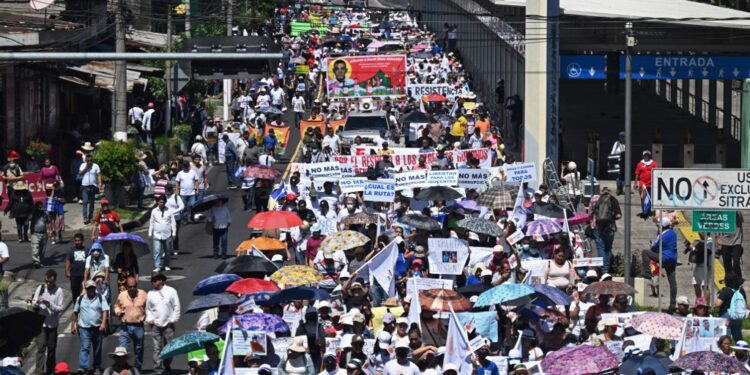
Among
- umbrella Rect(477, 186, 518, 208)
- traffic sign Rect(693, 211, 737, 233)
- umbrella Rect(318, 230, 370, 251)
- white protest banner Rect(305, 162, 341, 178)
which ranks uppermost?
white protest banner Rect(305, 162, 341, 178)

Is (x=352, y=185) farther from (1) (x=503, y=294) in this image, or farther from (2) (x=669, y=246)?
(1) (x=503, y=294)

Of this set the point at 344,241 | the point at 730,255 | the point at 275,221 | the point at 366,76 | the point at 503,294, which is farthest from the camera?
the point at 366,76

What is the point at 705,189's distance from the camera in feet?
78.4

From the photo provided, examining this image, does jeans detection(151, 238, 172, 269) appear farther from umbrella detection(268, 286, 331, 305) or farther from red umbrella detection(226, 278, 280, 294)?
umbrella detection(268, 286, 331, 305)

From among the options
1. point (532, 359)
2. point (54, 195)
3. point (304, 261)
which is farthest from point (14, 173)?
point (532, 359)

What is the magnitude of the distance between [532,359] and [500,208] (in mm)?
8493

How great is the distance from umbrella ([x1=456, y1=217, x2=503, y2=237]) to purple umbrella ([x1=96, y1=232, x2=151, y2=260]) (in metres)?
4.68

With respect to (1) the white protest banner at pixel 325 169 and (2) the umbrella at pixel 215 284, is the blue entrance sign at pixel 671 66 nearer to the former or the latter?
(1) the white protest banner at pixel 325 169

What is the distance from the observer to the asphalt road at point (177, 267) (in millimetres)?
22359

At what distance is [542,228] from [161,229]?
6450 mm

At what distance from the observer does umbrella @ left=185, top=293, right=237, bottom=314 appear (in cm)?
1959

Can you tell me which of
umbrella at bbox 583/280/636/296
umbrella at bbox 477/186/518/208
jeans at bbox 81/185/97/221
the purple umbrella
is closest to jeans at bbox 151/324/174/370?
the purple umbrella

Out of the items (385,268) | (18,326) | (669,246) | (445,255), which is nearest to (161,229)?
(385,268)

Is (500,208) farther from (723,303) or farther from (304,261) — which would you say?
(723,303)
